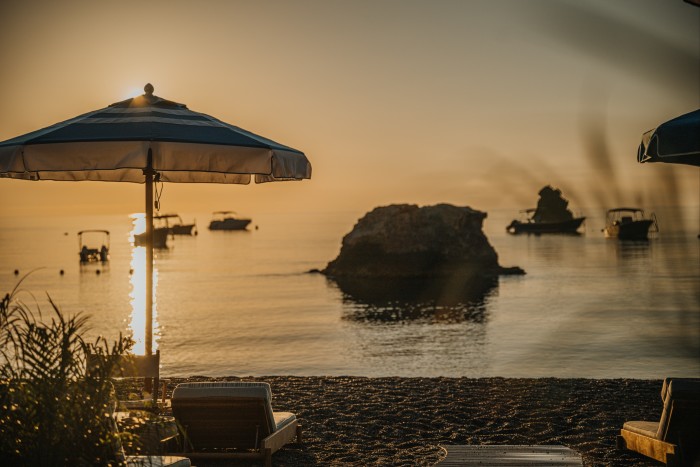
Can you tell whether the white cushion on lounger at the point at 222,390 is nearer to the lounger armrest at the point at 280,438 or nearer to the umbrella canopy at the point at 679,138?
the lounger armrest at the point at 280,438

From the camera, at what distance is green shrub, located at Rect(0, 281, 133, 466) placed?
11.7 ft

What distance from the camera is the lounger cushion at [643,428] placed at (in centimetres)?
629

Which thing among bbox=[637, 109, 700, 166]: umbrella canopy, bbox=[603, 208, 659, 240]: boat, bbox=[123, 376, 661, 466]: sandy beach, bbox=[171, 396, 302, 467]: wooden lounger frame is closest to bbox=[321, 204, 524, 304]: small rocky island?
bbox=[123, 376, 661, 466]: sandy beach

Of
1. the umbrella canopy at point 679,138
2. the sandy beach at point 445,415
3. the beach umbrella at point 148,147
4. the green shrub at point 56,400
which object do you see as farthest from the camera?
the sandy beach at point 445,415

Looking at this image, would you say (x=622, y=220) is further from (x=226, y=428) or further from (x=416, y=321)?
(x=416, y=321)

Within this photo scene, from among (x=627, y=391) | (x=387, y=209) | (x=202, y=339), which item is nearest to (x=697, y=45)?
(x=627, y=391)

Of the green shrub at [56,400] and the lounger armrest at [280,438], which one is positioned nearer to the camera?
the green shrub at [56,400]

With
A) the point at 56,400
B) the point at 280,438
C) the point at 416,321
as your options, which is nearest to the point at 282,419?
the point at 280,438

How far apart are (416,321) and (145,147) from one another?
34374 mm

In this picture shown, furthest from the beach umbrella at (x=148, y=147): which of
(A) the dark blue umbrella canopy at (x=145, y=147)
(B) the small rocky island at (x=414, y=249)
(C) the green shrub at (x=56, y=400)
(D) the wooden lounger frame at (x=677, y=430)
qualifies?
(B) the small rocky island at (x=414, y=249)

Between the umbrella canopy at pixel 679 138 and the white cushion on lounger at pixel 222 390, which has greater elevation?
the umbrella canopy at pixel 679 138

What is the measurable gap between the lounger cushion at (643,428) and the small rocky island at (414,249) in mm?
54933

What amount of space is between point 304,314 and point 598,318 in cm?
1395

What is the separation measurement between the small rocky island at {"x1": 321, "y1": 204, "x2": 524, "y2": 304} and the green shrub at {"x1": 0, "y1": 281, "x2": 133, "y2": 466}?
5801 centimetres
